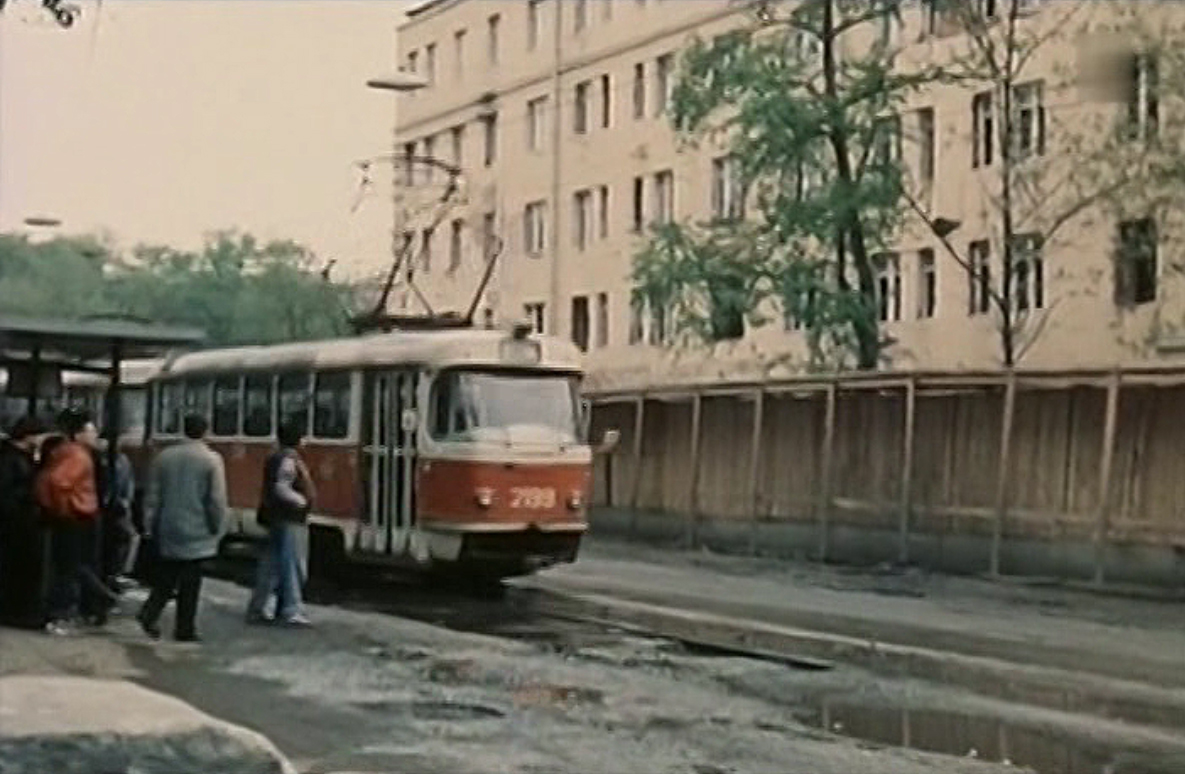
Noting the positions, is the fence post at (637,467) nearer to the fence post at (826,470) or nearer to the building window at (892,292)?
the fence post at (826,470)

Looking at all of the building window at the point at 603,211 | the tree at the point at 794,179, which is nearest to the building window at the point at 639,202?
the building window at the point at 603,211

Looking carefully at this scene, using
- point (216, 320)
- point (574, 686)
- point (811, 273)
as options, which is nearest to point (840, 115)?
point (811, 273)

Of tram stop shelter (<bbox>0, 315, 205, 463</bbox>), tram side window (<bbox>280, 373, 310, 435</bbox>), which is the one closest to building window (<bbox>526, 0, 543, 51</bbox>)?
tram side window (<bbox>280, 373, 310, 435</bbox>)

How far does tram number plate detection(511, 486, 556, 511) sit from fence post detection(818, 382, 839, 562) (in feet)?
34.3

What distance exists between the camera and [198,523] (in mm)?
17250

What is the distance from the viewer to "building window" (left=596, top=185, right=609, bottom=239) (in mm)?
61250

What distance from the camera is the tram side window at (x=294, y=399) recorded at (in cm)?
2653

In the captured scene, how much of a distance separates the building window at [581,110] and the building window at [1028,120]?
79.3ft

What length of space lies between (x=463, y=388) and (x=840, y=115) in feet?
44.0

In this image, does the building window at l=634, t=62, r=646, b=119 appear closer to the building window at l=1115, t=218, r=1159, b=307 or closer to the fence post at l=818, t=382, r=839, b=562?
the building window at l=1115, t=218, r=1159, b=307

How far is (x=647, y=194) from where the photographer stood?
2335 inches

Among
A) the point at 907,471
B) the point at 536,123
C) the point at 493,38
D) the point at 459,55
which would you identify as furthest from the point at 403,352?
the point at 459,55

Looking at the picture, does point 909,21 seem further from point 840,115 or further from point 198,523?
point 198,523

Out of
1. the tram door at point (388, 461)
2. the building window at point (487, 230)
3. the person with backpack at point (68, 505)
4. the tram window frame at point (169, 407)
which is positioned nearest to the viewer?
the person with backpack at point (68, 505)
